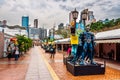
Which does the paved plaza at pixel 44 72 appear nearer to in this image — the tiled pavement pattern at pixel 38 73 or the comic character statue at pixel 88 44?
the tiled pavement pattern at pixel 38 73

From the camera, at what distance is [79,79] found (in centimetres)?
1253

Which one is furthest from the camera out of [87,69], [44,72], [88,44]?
[44,72]

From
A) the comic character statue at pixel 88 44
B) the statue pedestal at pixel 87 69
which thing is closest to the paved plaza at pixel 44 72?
the statue pedestal at pixel 87 69

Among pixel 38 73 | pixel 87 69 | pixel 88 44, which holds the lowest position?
pixel 38 73

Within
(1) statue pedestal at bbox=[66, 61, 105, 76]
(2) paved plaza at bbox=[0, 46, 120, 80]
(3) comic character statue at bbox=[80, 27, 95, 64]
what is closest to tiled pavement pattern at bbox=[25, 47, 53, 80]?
(2) paved plaza at bbox=[0, 46, 120, 80]

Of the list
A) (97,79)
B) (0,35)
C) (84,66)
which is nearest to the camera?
(97,79)

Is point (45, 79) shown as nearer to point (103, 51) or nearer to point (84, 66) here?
point (84, 66)

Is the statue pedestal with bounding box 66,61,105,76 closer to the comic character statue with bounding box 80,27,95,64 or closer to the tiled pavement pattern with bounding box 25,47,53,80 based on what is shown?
the comic character statue with bounding box 80,27,95,64

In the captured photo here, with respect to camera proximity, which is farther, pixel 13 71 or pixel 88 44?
pixel 13 71

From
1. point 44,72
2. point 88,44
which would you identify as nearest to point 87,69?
point 88,44

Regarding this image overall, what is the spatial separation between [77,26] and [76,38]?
89cm

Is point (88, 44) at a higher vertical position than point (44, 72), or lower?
higher

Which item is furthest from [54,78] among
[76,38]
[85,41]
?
[76,38]

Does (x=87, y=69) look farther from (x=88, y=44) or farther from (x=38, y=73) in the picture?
(x=38, y=73)
